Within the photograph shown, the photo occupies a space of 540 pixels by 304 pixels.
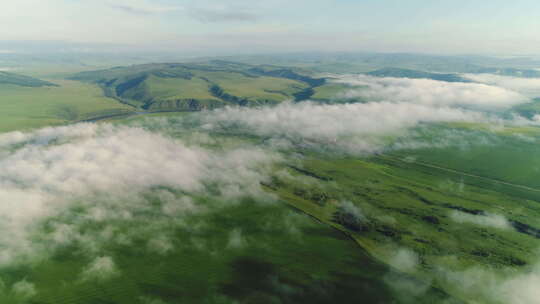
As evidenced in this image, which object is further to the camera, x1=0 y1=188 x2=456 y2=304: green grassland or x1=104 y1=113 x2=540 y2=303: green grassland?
x1=104 y1=113 x2=540 y2=303: green grassland

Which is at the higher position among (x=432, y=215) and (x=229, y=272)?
(x=432, y=215)

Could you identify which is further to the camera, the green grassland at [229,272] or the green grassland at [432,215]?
the green grassland at [432,215]

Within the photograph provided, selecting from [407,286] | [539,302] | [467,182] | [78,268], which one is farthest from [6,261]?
[467,182]

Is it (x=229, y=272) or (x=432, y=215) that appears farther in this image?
(x=432, y=215)

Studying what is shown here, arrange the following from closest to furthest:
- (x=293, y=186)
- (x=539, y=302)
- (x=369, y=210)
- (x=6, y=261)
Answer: (x=539, y=302) < (x=6, y=261) < (x=369, y=210) < (x=293, y=186)

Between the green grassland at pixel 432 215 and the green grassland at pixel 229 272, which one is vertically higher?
the green grassland at pixel 432 215

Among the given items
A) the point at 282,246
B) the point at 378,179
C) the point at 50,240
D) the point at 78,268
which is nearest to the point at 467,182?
the point at 378,179

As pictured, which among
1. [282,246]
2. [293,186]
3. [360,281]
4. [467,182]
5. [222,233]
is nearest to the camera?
[360,281]

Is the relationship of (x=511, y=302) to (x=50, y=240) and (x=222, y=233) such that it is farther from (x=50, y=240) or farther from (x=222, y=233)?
(x=50, y=240)

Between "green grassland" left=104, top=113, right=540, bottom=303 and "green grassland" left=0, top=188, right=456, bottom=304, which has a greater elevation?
"green grassland" left=104, top=113, right=540, bottom=303

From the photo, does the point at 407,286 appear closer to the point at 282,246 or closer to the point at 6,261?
the point at 282,246

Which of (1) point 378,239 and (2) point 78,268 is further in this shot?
(1) point 378,239
